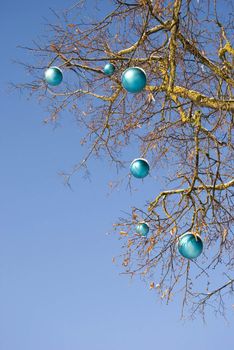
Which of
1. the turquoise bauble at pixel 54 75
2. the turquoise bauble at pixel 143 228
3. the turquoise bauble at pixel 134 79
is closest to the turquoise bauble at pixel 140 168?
the turquoise bauble at pixel 143 228

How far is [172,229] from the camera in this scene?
455 centimetres

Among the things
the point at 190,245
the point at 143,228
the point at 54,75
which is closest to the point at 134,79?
the point at 190,245

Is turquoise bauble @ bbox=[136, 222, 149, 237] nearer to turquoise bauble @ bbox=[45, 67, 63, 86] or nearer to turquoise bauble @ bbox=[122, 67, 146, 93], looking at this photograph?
turquoise bauble @ bbox=[45, 67, 63, 86]

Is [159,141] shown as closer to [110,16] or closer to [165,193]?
[165,193]

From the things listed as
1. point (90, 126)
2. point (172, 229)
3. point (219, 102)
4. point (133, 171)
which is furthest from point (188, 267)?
point (90, 126)

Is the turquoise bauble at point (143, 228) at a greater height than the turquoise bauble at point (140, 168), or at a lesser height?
lesser

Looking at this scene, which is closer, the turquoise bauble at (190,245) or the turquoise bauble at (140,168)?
the turquoise bauble at (190,245)

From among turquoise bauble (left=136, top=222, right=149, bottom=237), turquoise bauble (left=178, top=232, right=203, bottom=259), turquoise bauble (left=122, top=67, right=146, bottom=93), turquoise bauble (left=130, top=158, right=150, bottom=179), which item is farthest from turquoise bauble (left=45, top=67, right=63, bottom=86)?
turquoise bauble (left=178, top=232, right=203, bottom=259)

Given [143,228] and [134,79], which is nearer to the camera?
[134,79]

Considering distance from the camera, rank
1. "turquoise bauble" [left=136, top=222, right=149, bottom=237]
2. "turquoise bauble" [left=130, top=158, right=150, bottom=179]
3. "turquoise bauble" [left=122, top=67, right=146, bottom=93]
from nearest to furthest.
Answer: "turquoise bauble" [left=122, top=67, right=146, bottom=93], "turquoise bauble" [left=130, top=158, right=150, bottom=179], "turquoise bauble" [left=136, top=222, right=149, bottom=237]

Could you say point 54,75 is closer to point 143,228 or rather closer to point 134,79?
point 134,79

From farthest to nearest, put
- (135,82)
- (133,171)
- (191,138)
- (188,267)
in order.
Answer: (191,138), (188,267), (133,171), (135,82)

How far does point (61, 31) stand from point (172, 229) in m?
2.26

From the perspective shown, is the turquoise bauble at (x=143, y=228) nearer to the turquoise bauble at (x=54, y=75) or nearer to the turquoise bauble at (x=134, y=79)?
the turquoise bauble at (x=54, y=75)
